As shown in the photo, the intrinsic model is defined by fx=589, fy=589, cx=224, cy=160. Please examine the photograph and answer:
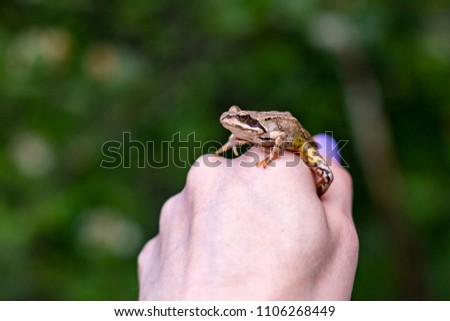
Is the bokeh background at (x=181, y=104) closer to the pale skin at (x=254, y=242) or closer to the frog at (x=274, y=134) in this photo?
the frog at (x=274, y=134)

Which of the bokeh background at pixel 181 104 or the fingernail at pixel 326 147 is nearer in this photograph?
the fingernail at pixel 326 147

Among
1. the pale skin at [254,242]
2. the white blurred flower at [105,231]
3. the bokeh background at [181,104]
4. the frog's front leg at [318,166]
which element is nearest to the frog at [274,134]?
the frog's front leg at [318,166]

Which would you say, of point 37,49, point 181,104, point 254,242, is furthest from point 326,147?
point 37,49

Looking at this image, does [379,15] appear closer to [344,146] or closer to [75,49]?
[344,146]

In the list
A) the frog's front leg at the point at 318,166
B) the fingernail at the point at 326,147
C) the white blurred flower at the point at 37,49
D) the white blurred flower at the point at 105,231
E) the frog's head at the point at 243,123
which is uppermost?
the white blurred flower at the point at 37,49

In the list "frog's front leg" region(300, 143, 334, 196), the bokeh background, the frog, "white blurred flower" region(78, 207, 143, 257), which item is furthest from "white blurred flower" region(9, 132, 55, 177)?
"frog's front leg" region(300, 143, 334, 196)

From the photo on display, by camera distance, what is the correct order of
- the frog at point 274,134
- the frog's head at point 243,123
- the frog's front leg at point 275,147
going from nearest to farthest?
the frog's front leg at point 275,147, the frog at point 274,134, the frog's head at point 243,123

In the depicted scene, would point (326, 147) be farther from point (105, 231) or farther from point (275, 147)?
point (105, 231)
